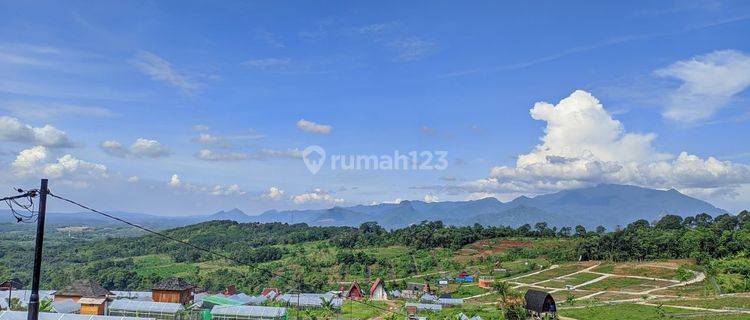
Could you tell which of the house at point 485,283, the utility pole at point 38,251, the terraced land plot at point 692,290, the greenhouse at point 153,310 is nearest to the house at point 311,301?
the greenhouse at point 153,310

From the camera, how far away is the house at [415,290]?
2504 inches

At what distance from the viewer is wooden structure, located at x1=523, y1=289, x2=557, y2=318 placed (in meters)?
43.7

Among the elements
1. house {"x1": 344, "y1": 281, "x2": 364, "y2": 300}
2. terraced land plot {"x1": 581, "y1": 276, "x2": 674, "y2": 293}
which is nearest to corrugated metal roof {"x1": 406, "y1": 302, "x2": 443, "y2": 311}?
house {"x1": 344, "y1": 281, "x2": 364, "y2": 300}

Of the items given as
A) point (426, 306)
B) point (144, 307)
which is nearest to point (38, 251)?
point (144, 307)

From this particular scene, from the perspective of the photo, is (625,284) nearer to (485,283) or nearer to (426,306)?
(485,283)

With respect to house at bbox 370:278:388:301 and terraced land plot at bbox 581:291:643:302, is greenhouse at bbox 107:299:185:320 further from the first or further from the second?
terraced land plot at bbox 581:291:643:302

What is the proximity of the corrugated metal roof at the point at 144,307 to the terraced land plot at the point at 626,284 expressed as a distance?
47.3 meters

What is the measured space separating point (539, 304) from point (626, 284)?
2787 cm

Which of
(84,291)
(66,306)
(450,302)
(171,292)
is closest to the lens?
(66,306)

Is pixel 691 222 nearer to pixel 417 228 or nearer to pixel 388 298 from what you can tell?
pixel 417 228

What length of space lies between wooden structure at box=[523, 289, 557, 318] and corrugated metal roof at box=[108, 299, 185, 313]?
28.1m

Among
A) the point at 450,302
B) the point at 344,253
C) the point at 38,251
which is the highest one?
the point at 38,251

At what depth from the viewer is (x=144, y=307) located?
40781 millimetres

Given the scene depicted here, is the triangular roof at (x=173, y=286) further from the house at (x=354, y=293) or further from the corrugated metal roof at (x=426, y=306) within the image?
the corrugated metal roof at (x=426, y=306)
